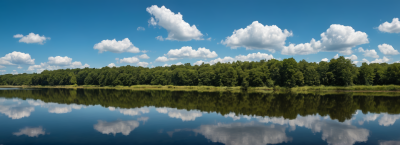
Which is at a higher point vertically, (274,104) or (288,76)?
(288,76)

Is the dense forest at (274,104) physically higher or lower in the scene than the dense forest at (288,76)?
lower

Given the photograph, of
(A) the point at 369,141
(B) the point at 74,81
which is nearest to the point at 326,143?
(A) the point at 369,141

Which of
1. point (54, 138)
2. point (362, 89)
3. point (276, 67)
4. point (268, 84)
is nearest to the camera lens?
point (54, 138)

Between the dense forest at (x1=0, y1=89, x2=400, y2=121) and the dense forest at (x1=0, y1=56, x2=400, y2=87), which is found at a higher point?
the dense forest at (x1=0, y1=56, x2=400, y2=87)

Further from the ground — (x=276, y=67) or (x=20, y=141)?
(x=276, y=67)

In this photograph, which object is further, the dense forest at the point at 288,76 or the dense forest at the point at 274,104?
the dense forest at the point at 288,76

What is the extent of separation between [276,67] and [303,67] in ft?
33.0

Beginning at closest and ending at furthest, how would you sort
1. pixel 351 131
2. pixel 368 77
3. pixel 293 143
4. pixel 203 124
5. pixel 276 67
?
pixel 293 143 → pixel 351 131 → pixel 203 124 → pixel 368 77 → pixel 276 67

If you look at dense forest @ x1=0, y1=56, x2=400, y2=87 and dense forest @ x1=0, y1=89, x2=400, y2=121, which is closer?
dense forest @ x1=0, y1=89, x2=400, y2=121

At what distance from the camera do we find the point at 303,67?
77625 millimetres

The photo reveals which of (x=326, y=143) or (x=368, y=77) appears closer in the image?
(x=326, y=143)

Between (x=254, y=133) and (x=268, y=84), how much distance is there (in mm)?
62860

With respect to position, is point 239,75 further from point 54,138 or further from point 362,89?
point 54,138

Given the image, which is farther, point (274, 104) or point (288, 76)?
point (288, 76)
